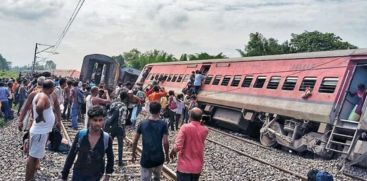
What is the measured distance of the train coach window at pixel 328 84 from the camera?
12.7m

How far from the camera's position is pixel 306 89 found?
1364 cm

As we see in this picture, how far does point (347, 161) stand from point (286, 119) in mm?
3369

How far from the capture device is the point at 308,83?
45.3ft

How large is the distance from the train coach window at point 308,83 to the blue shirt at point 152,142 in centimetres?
904

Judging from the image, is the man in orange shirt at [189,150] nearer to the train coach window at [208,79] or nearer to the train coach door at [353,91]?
the train coach door at [353,91]

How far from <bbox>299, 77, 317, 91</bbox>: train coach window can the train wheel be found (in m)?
1.94

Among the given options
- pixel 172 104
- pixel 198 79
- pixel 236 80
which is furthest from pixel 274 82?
pixel 198 79

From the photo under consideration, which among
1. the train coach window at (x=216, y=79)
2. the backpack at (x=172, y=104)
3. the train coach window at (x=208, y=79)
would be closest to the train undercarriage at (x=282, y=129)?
the train coach window at (x=216, y=79)

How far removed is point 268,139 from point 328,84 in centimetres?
306

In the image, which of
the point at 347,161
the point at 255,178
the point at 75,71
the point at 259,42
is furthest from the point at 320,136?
the point at 259,42

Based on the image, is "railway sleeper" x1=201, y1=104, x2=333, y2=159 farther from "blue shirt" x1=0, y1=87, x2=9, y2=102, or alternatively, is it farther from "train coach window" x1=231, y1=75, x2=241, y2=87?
"blue shirt" x1=0, y1=87, x2=9, y2=102

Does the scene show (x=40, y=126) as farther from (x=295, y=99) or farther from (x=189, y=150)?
(x=295, y=99)

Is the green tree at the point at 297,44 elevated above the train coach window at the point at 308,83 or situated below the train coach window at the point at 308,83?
above

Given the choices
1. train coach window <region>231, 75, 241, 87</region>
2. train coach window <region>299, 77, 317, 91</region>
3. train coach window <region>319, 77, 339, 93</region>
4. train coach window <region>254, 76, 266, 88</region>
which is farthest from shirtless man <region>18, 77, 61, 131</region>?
train coach window <region>231, 75, 241, 87</region>
